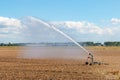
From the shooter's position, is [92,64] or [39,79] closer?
[39,79]

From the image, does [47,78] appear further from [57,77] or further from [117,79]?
[117,79]

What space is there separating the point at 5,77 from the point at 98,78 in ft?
22.5

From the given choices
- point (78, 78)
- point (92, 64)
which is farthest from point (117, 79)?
point (92, 64)

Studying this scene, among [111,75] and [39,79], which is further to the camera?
[111,75]

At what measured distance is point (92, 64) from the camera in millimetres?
43125

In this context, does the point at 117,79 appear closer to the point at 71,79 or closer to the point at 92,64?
the point at 71,79

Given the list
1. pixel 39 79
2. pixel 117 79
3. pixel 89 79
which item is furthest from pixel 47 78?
pixel 117 79

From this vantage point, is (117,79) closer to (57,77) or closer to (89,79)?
(89,79)

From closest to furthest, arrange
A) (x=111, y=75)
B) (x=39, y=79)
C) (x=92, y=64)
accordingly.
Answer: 1. (x=39, y=79)
2. (x=111, y=75)
3. (x=92, y=64)

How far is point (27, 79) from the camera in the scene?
27.6 m

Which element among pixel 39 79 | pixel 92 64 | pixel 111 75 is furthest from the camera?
pixel 92 64

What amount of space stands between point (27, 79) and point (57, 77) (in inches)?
95.4

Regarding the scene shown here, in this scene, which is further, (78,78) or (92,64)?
(92,64)

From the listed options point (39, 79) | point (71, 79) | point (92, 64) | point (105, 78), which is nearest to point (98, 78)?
point (105, 78)
